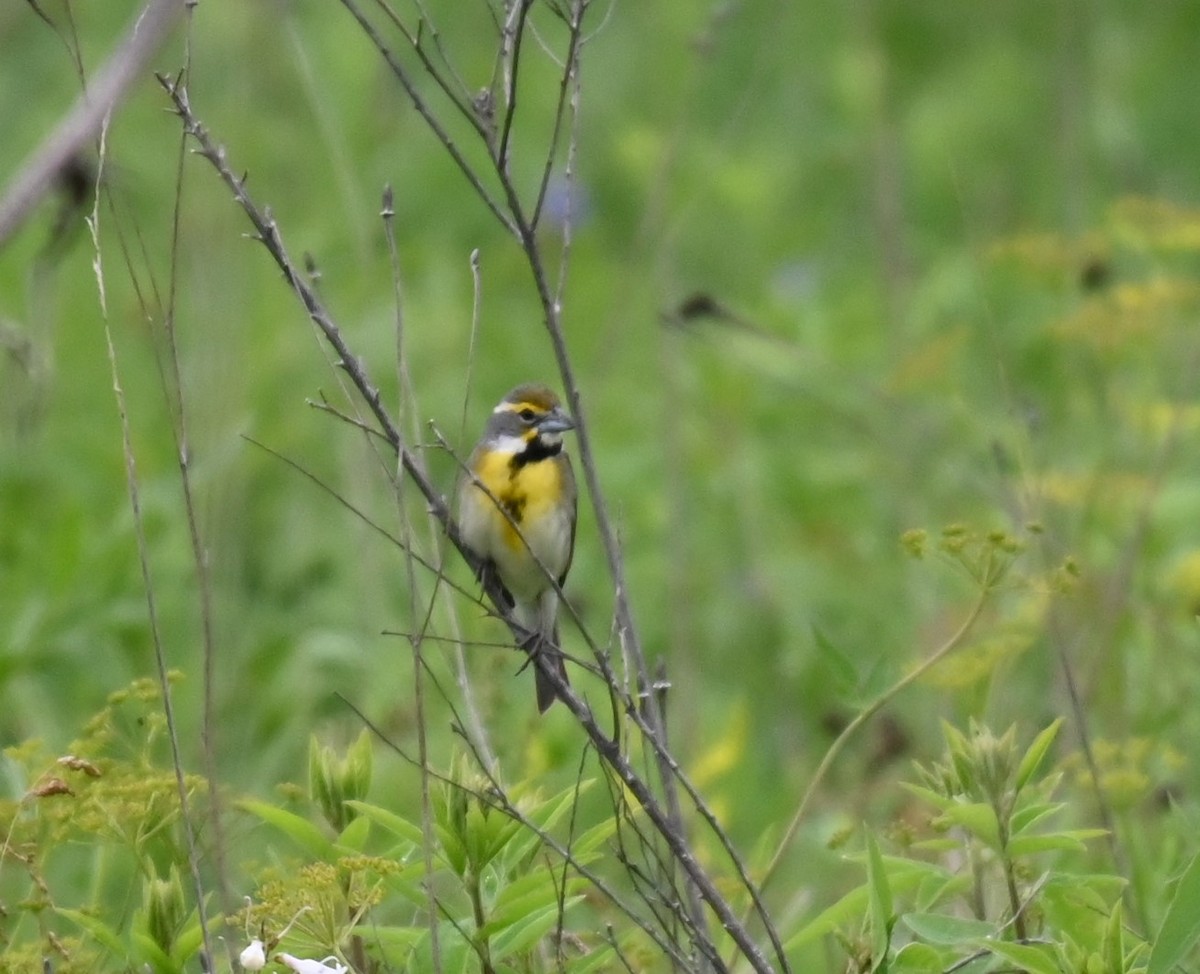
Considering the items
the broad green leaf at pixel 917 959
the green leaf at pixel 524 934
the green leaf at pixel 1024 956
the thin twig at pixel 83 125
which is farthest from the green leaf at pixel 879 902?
the thin twig at pixel 83 125

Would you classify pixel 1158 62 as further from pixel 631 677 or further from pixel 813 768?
pixel 631 677

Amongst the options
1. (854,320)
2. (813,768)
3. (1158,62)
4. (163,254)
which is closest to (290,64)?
(163,254)

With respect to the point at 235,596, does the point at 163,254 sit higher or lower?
higher

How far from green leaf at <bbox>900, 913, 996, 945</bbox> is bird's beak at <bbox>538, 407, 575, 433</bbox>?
2173 mm

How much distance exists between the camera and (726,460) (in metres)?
6.92

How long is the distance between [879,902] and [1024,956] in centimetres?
19

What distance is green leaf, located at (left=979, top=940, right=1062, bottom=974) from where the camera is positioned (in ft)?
8.27

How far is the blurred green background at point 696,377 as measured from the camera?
511cm

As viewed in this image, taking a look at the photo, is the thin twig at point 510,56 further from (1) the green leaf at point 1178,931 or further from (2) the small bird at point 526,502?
(2) the small bird at point 526,502

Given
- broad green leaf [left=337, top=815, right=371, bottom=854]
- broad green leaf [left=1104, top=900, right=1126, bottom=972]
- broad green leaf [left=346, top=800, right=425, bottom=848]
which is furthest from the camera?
broad green leaf [left=337, top=815, right=371, bottom=854]

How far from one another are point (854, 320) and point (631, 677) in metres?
4.61

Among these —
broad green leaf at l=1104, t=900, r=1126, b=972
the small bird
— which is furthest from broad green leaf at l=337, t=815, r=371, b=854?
the small bird

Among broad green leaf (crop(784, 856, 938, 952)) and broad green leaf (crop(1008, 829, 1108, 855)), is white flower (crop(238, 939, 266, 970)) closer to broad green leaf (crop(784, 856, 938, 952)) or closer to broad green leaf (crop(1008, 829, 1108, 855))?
broad green leaf (crop(784, 856, 938, 952))

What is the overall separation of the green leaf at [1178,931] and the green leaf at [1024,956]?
0.12 meters
